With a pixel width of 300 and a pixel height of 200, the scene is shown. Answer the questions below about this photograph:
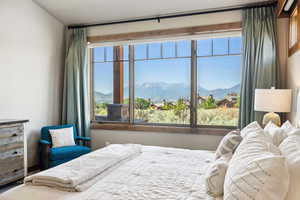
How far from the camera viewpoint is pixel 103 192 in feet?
4.56

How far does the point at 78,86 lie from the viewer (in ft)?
13.4

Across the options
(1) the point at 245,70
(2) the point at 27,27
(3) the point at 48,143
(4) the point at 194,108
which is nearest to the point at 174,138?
(4) the point at 194,108

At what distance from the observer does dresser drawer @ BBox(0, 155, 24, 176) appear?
107 inches

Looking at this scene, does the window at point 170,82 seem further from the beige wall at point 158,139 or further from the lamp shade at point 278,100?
the lamp shade at point 278,100

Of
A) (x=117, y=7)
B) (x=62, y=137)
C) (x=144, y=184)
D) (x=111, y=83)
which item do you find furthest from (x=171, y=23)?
(x=144, y=184)

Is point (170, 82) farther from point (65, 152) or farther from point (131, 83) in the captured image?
point (65, 152)

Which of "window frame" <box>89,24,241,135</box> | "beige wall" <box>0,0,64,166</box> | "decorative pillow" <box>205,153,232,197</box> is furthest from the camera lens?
"window frame" <box>89,24,241,135</box>

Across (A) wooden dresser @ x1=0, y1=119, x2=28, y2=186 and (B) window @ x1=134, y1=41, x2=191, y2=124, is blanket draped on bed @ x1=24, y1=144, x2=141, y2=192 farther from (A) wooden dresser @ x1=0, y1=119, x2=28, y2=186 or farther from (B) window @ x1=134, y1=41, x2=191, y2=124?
(B) window @ x1=134, y1=41, x2=191, y2=124

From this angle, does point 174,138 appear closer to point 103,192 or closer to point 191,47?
point 191,47

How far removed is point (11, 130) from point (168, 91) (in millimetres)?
2463

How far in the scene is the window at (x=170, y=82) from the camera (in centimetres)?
359

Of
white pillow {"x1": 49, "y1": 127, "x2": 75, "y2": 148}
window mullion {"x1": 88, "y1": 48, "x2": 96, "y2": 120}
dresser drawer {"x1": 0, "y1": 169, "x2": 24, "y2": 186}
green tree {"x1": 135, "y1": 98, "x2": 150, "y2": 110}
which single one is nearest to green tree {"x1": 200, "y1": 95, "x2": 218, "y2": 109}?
green tree {"x1": 135, "y1": 98, "x2": 150, "y2": 110}

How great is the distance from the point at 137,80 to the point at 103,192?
9.41 feet

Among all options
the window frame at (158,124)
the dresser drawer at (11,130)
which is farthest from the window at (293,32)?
the dresser drawer at (11,130)
